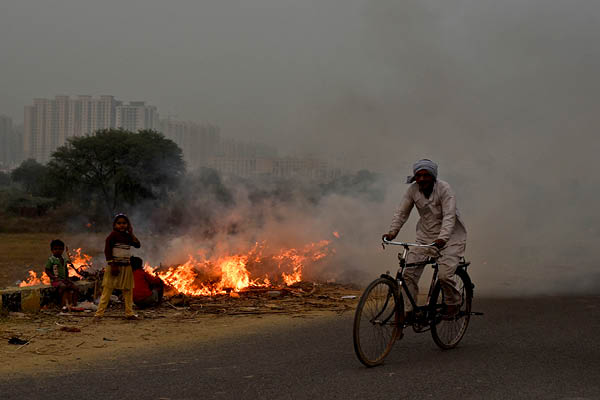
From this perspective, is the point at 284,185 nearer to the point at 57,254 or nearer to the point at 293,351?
the point at 57,254

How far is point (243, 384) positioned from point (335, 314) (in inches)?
165

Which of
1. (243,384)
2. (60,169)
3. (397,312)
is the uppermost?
(60,169)

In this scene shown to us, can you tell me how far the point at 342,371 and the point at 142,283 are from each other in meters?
5.07

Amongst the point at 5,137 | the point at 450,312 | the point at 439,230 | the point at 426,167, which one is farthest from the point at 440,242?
the point at 5,137

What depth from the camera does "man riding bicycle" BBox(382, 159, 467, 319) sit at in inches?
259

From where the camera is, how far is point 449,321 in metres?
6.94

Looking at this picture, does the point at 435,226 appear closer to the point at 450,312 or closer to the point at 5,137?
the point at 450,312

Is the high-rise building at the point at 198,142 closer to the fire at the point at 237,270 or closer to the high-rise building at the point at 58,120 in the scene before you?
the fire at the point at 237,270

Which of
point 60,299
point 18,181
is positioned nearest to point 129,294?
point 60,299

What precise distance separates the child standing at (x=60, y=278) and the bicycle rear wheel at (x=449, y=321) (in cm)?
555

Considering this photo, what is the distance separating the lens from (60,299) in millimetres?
9672

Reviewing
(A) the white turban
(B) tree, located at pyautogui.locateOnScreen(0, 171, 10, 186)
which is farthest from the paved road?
(B) tree, located at pyautogui.locateOnScreen(0, 171, 10, 186)

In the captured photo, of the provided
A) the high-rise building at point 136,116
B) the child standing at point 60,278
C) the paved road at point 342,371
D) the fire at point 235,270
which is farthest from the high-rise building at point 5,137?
the paved road at point 342,371

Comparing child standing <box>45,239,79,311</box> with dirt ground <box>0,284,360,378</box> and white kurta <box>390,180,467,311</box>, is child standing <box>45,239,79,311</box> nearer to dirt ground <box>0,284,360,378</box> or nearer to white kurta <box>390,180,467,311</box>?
dirt ground <box>0,284,360,378</box>
